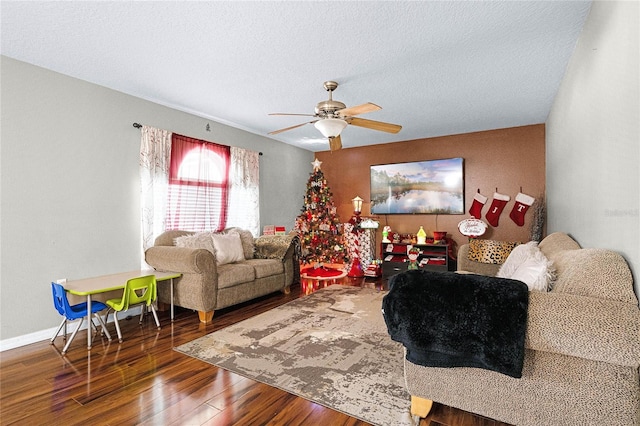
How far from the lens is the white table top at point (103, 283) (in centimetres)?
290

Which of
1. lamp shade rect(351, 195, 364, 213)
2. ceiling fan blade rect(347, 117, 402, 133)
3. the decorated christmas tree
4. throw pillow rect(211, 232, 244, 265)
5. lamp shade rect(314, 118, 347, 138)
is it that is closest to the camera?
lamp shade rect(314, 118, 347, 138)

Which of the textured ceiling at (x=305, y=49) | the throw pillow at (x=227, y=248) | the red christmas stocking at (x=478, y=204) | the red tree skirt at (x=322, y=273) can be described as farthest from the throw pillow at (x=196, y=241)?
the red christmas stocking at (x=478, y=204)

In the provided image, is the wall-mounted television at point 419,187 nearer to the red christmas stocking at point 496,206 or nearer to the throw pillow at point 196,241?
the red christmas stocking at point 496,206

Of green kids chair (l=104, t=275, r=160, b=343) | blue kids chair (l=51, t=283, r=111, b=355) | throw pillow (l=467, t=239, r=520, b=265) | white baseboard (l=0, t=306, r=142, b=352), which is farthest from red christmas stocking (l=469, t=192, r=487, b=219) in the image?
white baseboard (l=0, t=306, r=142, b=352)

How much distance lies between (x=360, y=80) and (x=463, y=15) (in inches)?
50.6

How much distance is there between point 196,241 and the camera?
4094 millimetres

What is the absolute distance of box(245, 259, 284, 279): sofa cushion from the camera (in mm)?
4250

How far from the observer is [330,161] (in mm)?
7266

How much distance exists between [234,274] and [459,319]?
2.84 metres

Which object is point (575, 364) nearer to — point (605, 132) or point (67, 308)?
point (605, 132)

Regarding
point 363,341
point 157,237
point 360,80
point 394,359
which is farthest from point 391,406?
point 157,237

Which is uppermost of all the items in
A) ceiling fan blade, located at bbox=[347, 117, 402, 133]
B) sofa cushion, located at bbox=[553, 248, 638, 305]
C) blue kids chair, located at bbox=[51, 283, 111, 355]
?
ceiling fan blade, located at bbox=[347, 117, 402, 133]

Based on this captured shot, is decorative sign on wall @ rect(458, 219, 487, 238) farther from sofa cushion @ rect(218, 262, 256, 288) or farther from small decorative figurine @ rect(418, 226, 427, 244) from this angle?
sofa cushion @ rect(218, 262, 256, 288)

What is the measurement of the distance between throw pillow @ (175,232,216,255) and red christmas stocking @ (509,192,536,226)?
184 inches
